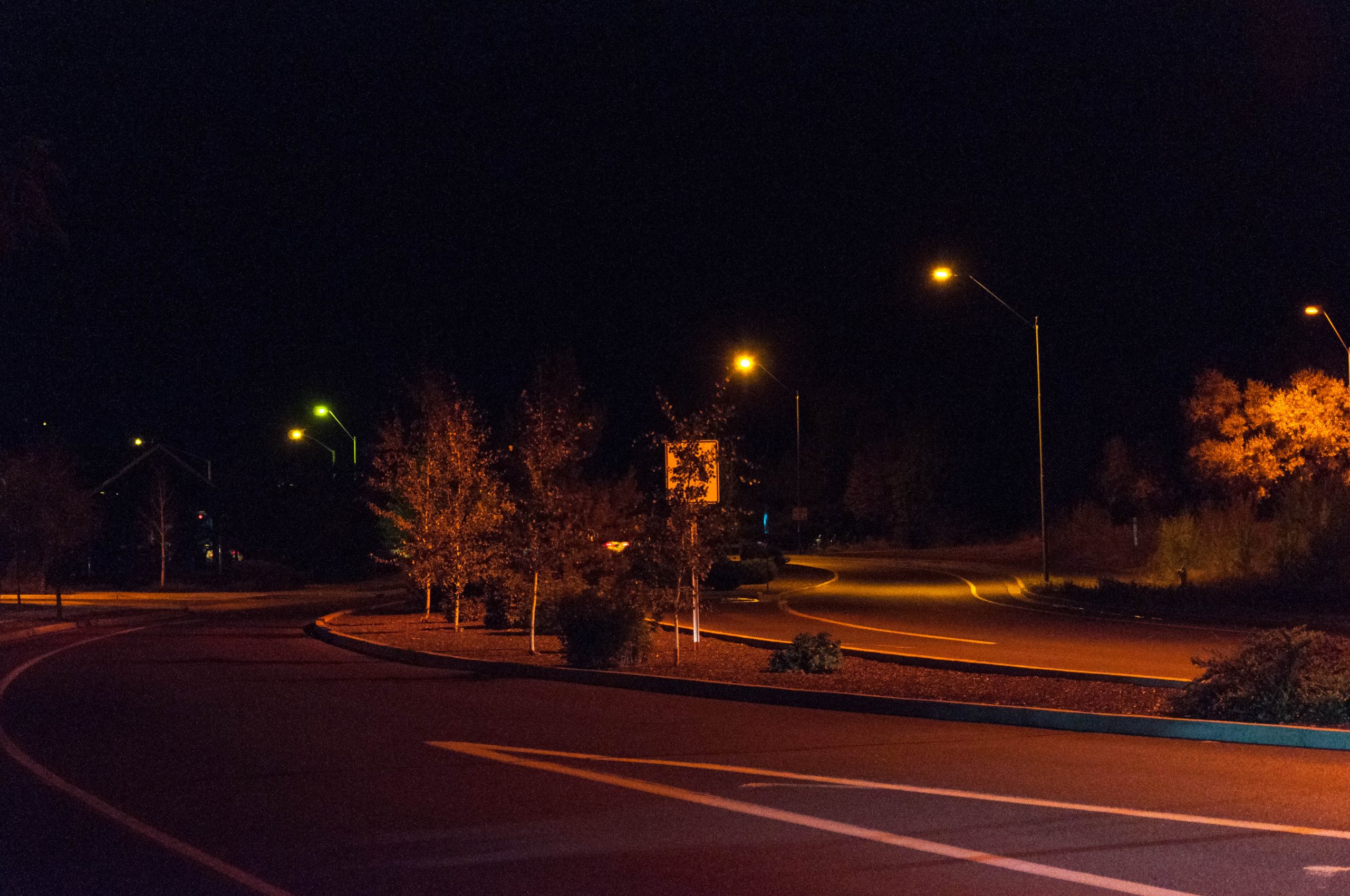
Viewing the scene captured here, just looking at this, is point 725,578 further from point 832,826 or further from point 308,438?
point 308,438

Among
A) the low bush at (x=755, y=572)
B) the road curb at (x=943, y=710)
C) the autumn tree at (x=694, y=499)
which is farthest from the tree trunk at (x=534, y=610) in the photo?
the low bush at (x=755, y=572)

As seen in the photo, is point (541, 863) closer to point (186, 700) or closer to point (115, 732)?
point (115, 732)

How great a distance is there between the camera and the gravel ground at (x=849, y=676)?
14180 mm

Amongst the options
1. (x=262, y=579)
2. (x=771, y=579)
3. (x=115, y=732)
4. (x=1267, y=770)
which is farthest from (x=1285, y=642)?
(x=262, y=579)

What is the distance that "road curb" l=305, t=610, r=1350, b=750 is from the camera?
11.3 metres

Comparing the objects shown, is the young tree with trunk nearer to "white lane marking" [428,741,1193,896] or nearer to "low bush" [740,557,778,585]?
"low bush" [740,557,778,585]

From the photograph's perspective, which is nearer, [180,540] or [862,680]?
[862,680]

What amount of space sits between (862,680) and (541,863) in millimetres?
8944

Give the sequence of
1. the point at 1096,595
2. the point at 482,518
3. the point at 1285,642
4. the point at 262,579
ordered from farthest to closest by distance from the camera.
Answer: the point at 262,579 < the point at 1096,595 < the point at 482,518 < the point at 1285,642

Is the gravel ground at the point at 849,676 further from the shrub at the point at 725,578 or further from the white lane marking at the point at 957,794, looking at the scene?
the shrub at the point at 725,578

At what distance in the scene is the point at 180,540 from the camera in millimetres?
61594

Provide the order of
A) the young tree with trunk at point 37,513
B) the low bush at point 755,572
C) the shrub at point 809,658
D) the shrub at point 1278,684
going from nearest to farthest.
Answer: the shrub at point 1278,684
the shrub at point 809,658
the young tree with trunk at point 37,513
the low bush at point 755,572

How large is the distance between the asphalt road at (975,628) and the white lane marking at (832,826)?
9046mm

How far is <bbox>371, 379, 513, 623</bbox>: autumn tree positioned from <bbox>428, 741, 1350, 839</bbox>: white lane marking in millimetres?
11728
